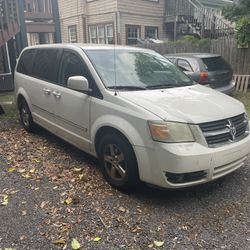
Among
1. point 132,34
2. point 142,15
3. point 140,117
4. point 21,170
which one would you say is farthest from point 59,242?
point 142,15

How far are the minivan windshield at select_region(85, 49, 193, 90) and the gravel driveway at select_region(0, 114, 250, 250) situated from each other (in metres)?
1.33

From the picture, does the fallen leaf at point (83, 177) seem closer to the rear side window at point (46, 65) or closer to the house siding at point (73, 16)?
the rear side window at point (46, 65)

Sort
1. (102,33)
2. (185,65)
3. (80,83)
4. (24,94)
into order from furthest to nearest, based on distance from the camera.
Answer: (102,33) < (185,65) < (24,94) < (80,83)

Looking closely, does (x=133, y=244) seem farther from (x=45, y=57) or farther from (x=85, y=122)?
(x=45, y=57)

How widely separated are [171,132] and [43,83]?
2857 millimetres

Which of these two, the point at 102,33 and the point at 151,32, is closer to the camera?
the point at 102,33

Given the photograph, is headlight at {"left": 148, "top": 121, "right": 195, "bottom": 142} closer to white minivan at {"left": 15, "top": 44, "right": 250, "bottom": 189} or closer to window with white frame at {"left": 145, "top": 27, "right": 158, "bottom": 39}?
white minivan at {"left": 15, "top": 44, "right": 250, "bottom": 189}

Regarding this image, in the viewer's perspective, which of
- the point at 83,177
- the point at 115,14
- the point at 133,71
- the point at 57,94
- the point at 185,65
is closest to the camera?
the point at 83,177

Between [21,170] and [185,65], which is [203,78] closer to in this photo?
[185,65]

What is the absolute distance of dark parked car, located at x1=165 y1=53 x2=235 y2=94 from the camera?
345 inches

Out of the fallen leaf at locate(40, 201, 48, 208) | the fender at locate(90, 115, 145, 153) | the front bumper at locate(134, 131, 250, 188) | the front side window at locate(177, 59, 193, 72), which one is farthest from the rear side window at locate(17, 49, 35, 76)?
the front side window at locate(177, 59, 193, 72)

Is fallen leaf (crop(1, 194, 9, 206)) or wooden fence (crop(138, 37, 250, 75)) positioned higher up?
wooden fence (crop(138, 37, 250, 75))

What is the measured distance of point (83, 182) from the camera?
4027mm

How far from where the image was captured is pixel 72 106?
4371mm
